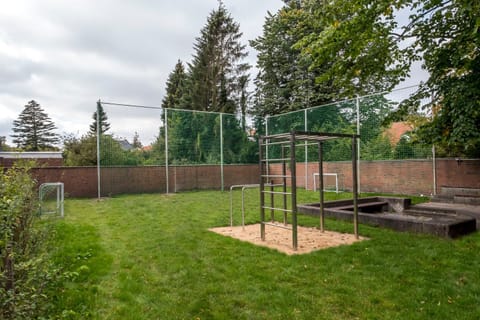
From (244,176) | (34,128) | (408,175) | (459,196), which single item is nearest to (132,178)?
(244,176)

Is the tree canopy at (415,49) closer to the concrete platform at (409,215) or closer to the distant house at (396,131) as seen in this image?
the concrete platform at (409,215)

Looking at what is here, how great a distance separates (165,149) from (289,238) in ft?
24.2

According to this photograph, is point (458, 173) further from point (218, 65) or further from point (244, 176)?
point (218, 65)

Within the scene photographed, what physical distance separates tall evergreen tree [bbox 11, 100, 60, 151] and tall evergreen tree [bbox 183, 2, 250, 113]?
23.5 m

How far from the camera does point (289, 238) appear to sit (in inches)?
177

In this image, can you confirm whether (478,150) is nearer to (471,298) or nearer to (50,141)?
(471,298)

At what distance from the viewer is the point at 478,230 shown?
464cm

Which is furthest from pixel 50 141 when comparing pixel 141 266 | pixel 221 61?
pixel 141 266

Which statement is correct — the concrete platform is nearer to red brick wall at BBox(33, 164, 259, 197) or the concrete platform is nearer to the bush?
the bush

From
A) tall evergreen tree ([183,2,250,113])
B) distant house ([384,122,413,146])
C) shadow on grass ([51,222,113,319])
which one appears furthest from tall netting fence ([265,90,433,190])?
tall evergreen tree ([183,2,250,113])

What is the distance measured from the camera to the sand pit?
158 inches

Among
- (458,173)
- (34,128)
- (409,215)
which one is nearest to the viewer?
(409,215)

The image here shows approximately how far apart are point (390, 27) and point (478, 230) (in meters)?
3.54

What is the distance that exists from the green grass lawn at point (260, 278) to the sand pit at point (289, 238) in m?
0.21
